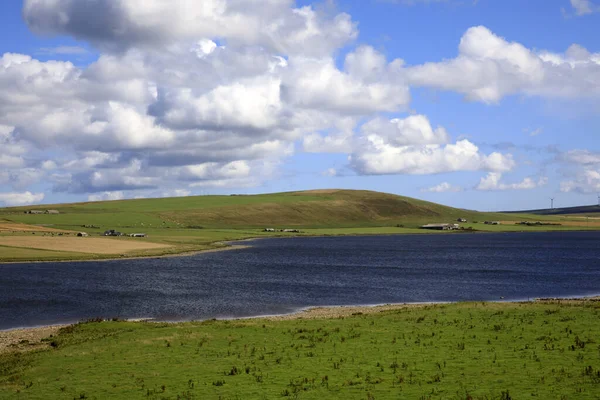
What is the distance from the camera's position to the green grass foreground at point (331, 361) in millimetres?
23359

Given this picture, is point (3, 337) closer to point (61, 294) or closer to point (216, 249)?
point (61, 294)

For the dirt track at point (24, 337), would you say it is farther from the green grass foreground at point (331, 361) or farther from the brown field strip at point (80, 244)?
the brown field strip at point (80, 244)

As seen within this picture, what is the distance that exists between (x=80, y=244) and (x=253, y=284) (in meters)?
72.5

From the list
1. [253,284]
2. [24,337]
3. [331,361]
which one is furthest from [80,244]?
[331,361]

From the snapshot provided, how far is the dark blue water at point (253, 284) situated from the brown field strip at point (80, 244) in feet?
59.5

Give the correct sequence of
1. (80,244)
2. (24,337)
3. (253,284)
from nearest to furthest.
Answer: (24,337)
(253,284)
(80,244)

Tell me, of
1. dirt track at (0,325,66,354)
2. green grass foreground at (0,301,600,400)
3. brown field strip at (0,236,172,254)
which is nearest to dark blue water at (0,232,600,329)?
dirt track at (0,325,66,354)

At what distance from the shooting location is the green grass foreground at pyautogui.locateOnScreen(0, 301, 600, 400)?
23359 mm

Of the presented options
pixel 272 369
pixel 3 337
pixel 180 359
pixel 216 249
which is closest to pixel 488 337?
pixel 272 369

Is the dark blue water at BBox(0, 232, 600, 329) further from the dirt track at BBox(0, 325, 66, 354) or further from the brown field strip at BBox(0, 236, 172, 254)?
the brown field strip at BBox(0, 236, 172, 254)

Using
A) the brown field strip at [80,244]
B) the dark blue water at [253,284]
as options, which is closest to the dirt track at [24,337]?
the dark blue water at [253,284]

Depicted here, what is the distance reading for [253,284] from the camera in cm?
8344

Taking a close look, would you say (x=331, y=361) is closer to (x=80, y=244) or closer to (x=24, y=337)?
(x=24, y=337)

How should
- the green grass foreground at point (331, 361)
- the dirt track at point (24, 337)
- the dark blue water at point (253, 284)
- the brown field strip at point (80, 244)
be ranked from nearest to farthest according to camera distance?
1. the green grass foreground at point (331, 361)
2. the dirt track at point (24, 337)
3. the dark blue water at point (253, 284)
4. the brown field strip at point (80, 244)
